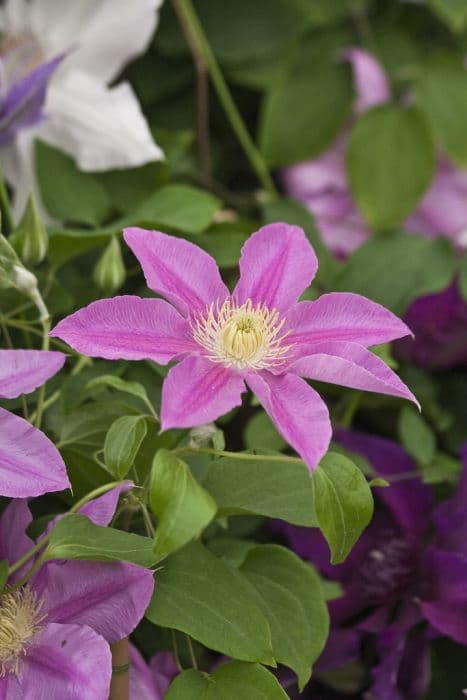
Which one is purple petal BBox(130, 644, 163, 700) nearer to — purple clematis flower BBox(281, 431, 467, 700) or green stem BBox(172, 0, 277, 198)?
purple clematis flower BBox(281, 431, 467, 700)

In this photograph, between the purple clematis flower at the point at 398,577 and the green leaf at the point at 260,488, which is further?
the purple clematis flower at the point at 398,577

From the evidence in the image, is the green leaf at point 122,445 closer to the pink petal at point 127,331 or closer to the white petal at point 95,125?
the pink petal at point 127,331

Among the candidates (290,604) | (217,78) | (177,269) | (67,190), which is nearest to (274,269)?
(177,269)

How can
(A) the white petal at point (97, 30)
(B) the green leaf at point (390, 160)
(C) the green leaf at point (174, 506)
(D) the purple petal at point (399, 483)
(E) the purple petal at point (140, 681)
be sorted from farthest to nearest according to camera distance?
(B) the green leaf at point (390, 160) → (A) the white petal at point (97, 30) → (D) the purple petal at point (399, 483) → (E) the purple petal at point (140, 681) → (C) the green leaf at point (174, 506)

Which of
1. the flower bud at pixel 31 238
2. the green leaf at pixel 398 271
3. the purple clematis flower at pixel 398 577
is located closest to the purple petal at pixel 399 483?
the purple clematis flower at pixel 398 577

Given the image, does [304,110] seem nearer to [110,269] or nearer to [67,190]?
[67,190]

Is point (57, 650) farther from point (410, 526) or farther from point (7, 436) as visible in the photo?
point (410, 526)

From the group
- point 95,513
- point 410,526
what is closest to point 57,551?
point 95,513
